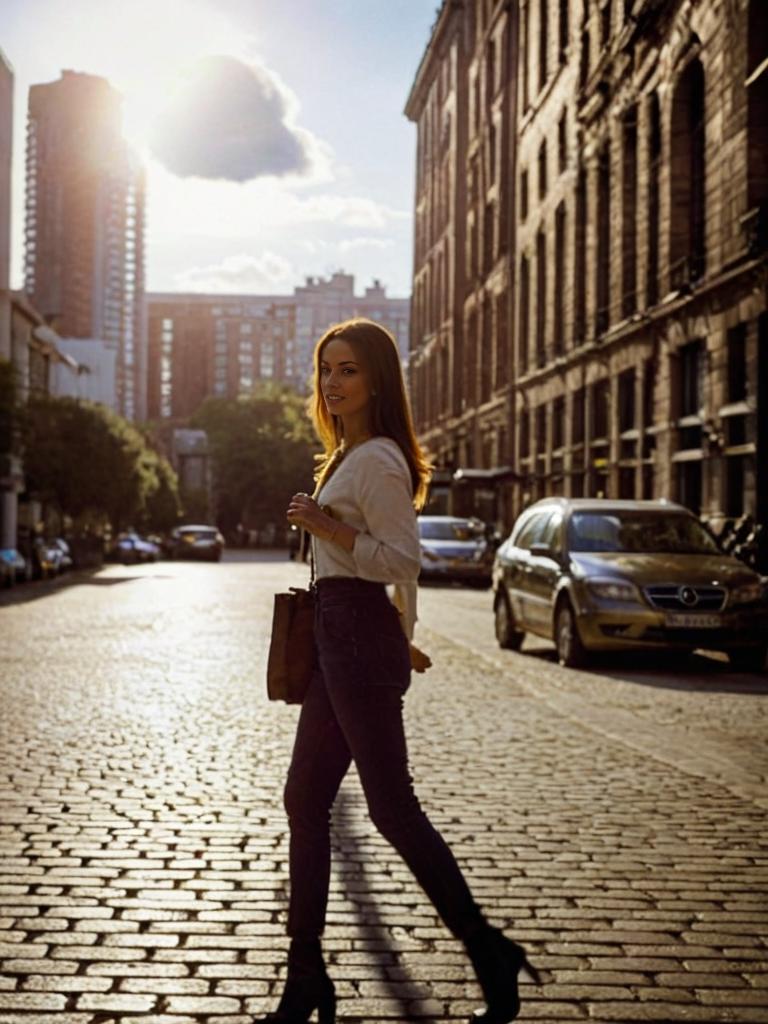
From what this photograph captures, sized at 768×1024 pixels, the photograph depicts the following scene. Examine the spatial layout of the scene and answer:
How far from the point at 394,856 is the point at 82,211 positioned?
184565mm

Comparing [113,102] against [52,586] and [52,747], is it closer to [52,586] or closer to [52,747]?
[52,586]

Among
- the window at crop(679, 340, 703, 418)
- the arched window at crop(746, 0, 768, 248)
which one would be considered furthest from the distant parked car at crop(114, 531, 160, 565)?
the arched window at crop(746, 0, 768, 248)

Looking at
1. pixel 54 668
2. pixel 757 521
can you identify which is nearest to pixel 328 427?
pixel 54 668

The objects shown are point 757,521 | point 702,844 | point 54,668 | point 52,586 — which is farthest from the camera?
point 52,586

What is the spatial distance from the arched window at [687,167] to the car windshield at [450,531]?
9379 mm

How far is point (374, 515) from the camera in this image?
3609mm

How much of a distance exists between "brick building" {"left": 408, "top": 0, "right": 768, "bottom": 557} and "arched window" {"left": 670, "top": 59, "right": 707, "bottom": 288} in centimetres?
4

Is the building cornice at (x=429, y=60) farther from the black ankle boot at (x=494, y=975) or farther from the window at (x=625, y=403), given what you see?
the black ankle boot at (x=494, y=975)

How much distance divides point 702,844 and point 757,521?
19.3 m

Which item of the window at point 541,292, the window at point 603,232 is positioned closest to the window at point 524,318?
the window at point 541,292

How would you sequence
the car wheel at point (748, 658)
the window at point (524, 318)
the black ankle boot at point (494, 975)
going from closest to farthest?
the black ankle boot at point (494, 975) < the car wheel at point (748, 658) < the window at point (524, 318)

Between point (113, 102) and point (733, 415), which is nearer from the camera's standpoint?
point (733, 415)

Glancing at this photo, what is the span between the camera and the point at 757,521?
2466cm

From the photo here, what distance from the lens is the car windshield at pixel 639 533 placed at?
15.1 m
